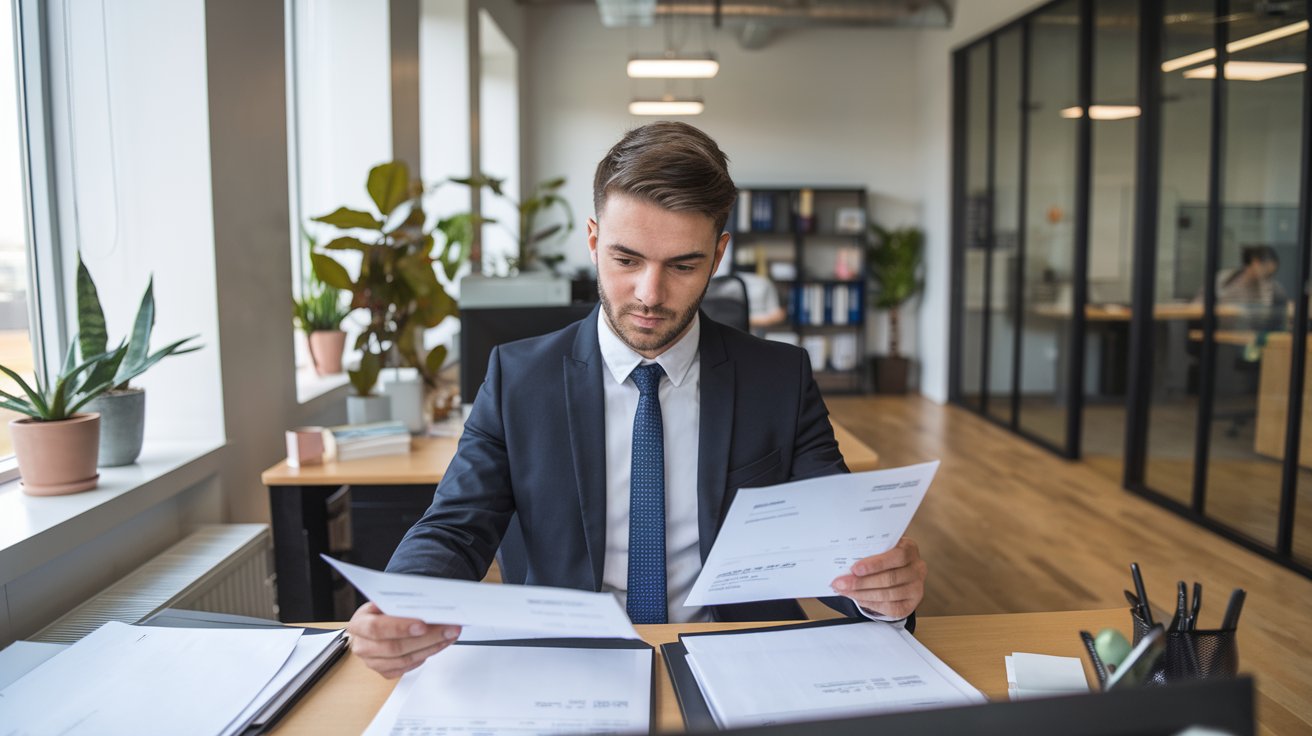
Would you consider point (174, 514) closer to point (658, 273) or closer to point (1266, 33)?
point (658, 273)

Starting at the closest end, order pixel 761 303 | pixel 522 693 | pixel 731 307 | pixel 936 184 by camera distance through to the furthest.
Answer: pixel 522 693 → pixel 731 307 → pixel 761 303 → pixel 936 184

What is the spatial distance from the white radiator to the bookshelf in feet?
20.1

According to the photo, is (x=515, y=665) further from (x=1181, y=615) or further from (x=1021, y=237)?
(x=1021, y=237)

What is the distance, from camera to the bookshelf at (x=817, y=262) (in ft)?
27.3

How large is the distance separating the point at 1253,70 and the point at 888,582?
3853 millimetres

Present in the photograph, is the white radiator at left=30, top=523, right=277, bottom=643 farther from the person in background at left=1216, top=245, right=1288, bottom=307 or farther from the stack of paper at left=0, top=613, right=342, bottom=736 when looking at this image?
the person in background at left=1216, top=245, right=1288, bottom=307

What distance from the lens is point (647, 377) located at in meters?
1.50

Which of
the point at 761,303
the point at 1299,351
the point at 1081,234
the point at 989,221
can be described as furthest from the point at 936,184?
the point at 1299,351

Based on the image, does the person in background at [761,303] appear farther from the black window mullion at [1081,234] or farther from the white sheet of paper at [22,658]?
the white sheet of paper at [22,658]

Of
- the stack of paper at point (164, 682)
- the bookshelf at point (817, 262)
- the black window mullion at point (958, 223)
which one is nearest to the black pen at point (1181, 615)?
the stack of paper at point (164, 682)

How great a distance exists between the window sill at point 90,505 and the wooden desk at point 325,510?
22 cm

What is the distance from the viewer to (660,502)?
1.46 meters

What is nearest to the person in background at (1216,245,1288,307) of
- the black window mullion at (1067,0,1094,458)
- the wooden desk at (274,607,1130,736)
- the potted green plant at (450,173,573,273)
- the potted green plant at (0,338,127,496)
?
the black window mullion at (1067,0,1094,458)

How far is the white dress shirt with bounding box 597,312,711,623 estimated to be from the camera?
1.50 m
